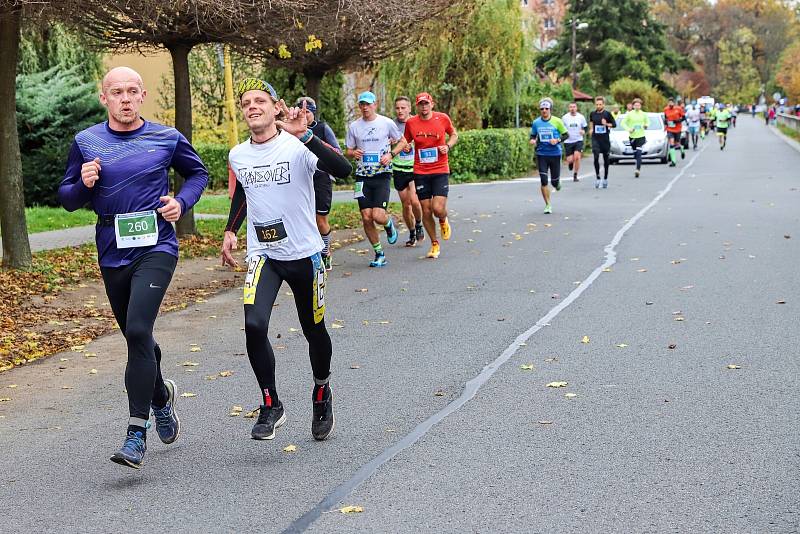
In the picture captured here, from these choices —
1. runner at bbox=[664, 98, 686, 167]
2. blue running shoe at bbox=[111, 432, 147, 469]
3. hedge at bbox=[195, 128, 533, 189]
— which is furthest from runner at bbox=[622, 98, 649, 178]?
blue running shoe at bbox=[111, 432, 147, 469]

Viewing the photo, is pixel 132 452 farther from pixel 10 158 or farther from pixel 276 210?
pixel 10 158

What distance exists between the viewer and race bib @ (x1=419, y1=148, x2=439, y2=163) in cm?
1390

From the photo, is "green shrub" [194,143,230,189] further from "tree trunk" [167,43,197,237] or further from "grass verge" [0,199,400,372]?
"grass verge" [0,199,400,372]

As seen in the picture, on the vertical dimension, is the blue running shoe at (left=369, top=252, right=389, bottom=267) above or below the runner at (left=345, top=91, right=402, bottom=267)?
below

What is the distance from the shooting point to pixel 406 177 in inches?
590

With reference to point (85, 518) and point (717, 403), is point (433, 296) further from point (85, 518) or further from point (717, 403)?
point (85, 518)

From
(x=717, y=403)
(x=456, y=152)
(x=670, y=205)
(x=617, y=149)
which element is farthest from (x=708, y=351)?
(x=617, y=149)

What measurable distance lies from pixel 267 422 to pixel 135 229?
3.81 feet

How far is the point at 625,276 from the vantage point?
39.6ft

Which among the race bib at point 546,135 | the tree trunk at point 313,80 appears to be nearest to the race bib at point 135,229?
the race bib at point 546,135

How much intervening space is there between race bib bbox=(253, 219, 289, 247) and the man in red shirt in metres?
8.16

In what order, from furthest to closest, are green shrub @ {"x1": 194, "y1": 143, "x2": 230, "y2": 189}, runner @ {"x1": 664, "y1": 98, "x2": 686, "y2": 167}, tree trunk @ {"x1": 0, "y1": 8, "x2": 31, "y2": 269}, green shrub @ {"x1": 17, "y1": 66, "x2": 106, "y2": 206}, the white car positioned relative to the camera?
the white car
runner @ {"x1": 664, "y1": 98, "x2": 686, "y2": 167}
green shrub @ {"x1": 194, "y1": 143, "x2": 230, "y2": 189}
green shrub @ {"x1": 17, "y1": 66, "x2": 106, "y2": 206}
tree trunk @ {"x1": 0, "y1": 8, "x2": 31, "y2": 269}

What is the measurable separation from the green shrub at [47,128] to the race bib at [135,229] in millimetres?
16679

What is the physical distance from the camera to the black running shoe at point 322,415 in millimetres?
5980
